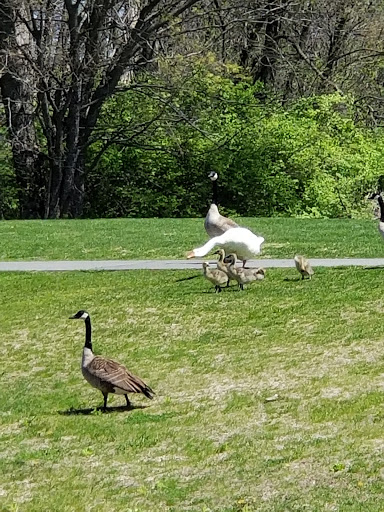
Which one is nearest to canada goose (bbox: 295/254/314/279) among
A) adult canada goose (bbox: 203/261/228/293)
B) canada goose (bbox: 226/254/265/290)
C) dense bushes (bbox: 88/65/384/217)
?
canada goose (bbox: 226/254/265/290)

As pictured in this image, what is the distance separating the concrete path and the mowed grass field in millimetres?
772

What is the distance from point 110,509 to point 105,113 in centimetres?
2880

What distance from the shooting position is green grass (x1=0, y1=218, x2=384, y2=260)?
1938cm

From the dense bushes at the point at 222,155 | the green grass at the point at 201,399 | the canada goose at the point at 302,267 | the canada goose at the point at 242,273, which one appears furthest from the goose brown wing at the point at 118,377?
the dense bushes at the point at 222,155

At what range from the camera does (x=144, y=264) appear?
717 inches

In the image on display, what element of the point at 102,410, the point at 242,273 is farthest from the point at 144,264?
the point at 102,410

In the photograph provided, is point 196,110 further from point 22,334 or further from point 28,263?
point 22,334

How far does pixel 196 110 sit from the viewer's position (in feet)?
111

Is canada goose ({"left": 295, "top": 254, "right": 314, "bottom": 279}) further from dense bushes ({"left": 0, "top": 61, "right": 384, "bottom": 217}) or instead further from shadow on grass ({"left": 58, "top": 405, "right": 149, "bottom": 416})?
dense bushes ({"left": 0, "top": 61, "right": 384, "bottom": 217})

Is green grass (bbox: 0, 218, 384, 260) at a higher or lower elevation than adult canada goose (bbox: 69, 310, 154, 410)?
higher

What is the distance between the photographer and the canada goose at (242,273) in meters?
14.5

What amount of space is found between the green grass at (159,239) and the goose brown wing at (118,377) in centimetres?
903

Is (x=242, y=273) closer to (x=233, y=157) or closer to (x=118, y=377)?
(x=118, y=377)

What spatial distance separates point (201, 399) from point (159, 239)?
11772 mm
